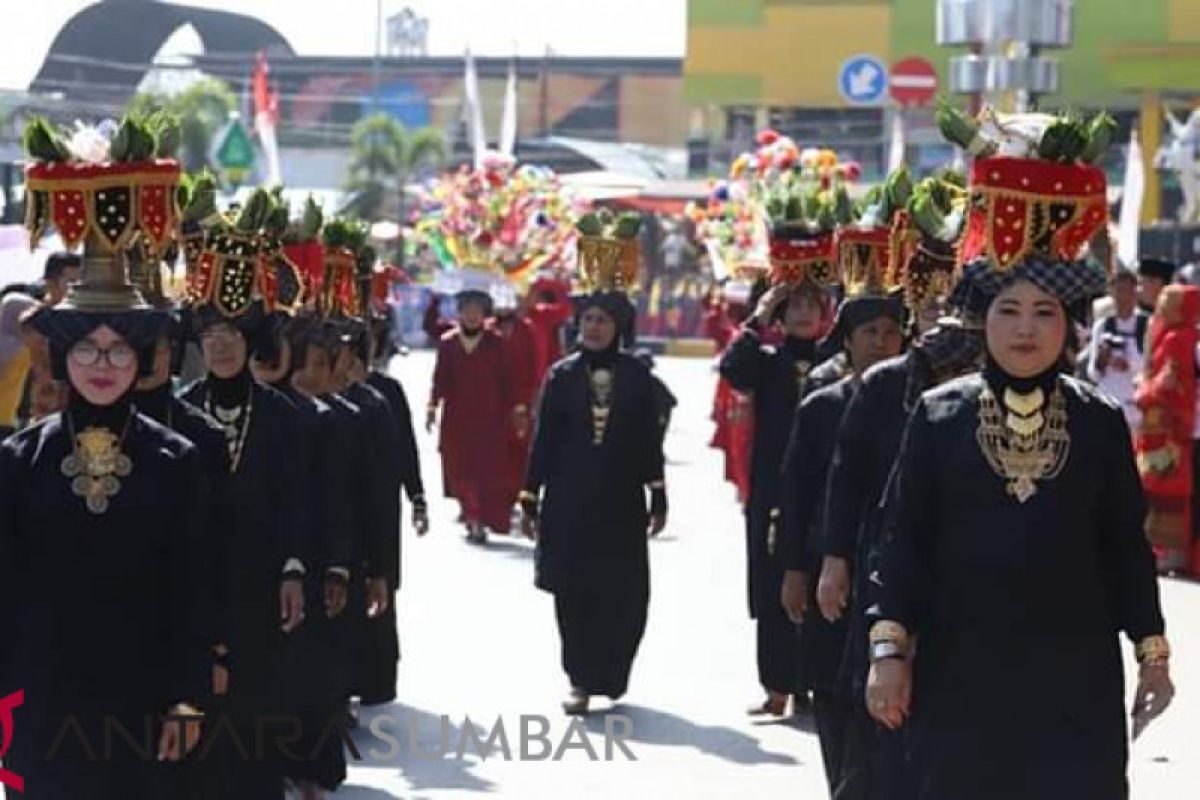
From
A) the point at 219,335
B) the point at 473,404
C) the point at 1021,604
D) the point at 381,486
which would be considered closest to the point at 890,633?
the point at 1021,604

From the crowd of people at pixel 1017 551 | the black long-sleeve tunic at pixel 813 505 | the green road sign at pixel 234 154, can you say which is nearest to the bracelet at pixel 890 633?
the crowd of people at pixel 1017 551

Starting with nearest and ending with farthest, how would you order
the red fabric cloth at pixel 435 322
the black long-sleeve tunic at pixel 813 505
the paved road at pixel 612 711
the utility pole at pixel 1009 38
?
the black long-sleeve tunic at pixel 813 505 < the paved road at pixel 612 711 < the red fabric cloth at pixel 435 322 < the utility pole at pixel 1009 38

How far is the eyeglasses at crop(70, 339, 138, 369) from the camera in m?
7.46

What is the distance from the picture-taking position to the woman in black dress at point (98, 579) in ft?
24.2

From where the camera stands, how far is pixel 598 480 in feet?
43.5

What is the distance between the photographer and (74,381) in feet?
24.5

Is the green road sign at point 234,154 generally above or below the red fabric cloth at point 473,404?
above

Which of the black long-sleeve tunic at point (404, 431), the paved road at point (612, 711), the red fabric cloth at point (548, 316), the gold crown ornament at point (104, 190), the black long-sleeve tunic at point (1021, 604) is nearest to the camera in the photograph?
the black long-sleeve tunic at point (1021, 604)

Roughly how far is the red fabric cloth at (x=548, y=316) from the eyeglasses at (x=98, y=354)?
17.7 metres

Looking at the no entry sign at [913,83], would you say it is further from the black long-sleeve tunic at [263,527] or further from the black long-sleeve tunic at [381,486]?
the black long-sleeve tunic at [263,527]

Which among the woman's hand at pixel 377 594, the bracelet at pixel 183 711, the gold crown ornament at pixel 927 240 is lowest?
the woman's hand at pixel 377 594

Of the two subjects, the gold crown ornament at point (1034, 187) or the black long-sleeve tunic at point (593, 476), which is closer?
the gold crown ornament at point (1034, 187)

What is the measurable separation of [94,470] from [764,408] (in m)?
5.92

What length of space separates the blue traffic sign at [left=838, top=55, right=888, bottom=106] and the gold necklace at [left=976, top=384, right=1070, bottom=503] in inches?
1699
